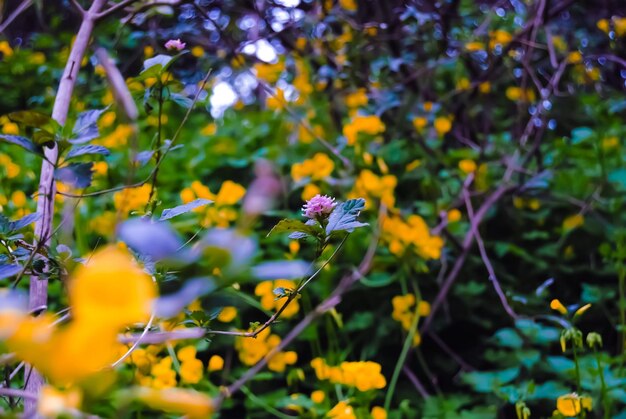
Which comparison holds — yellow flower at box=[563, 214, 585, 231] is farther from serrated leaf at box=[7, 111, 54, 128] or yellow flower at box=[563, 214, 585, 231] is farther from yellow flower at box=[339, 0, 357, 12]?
serrated leaf at box=[7, 111, 54, 128]

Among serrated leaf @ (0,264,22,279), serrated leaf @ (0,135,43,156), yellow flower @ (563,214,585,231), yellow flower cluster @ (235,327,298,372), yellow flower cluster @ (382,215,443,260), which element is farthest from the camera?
yellow flower @ (563,214,585,231)

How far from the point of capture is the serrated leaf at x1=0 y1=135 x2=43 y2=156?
2.23 feet

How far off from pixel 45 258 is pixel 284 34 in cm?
179

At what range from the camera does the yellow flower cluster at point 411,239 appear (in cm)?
160

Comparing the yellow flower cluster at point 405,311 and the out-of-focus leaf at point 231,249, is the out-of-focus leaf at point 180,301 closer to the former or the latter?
the out-of-focus leaf at point 231,249

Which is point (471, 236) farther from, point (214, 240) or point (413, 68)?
point (214, 240)

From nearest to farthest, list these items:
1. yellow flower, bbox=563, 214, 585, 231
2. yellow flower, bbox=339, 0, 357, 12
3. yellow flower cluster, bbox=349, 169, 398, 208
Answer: yellow flower cluster, bbox=349, 169, 398, 208, yellow flower, bbox=563, 214, 585, 231, yellow flower, bbox=339, 0, 357, 12

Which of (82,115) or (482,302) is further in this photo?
(482,302)

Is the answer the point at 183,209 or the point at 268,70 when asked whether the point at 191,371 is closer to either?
the point at 183,209

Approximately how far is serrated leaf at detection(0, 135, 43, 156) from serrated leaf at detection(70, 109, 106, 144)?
0.04m

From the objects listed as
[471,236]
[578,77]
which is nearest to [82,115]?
[471,236]

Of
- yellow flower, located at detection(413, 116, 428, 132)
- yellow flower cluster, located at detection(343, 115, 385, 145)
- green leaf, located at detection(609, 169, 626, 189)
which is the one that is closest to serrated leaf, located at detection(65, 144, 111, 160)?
yellow flower cluster, located at detection(343, 115, 385, 145)

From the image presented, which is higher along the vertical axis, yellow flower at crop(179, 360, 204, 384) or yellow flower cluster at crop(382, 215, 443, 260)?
yellow flower at crop(179, 360, 204, 384)

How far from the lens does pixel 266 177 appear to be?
0.27 m
